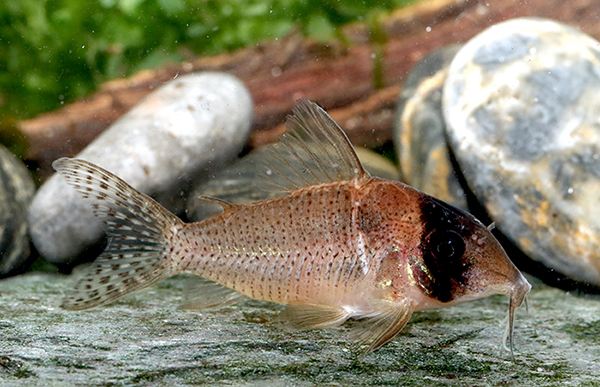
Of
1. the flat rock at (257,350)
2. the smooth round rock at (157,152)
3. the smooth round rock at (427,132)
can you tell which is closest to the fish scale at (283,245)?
the flat rock at (257,350)

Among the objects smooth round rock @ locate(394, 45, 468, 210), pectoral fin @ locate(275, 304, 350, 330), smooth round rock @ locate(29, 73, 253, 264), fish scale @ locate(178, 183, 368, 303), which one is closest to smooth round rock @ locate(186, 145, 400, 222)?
smooth round rock @ locate(29, 73, 253, 264)

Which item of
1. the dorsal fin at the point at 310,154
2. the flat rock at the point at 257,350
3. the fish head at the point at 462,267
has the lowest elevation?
the flat rock at the point at 257,350

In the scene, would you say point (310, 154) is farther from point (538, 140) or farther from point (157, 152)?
point (538, 140)

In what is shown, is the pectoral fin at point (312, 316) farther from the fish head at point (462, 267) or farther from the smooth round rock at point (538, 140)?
the smooth round rock at point (538, 140)

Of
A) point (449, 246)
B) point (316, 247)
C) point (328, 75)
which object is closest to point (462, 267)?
point (449, 246)

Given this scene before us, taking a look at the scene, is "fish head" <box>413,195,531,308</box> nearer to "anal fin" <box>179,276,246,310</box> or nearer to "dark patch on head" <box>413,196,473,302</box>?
"dark patch on head" <box>413,196,473,302</box>

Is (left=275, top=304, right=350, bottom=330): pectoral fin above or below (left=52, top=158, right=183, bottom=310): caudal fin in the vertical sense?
below
